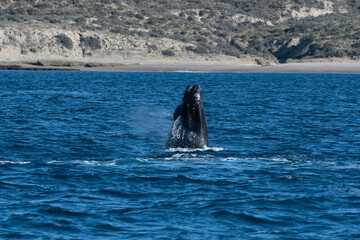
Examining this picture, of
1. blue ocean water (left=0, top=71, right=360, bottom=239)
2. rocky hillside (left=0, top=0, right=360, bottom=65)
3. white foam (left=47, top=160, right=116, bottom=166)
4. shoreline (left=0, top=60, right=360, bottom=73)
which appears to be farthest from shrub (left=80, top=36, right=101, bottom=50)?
white foam (left=47, top=160, right=116, bottom=166)

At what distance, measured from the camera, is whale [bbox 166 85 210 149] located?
17484 mm

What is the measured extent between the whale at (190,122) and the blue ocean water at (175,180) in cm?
43

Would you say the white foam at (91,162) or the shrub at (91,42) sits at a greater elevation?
the shrub at (91,42)

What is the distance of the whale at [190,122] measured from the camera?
57.4 ft

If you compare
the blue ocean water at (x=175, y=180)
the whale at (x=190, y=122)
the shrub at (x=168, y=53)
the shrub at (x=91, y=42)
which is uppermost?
the shrub at (x=91, y=42)

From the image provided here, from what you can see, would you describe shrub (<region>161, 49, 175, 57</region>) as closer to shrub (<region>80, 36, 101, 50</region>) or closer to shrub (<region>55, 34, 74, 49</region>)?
shrub (<region>80, 36, 101, 50</region>)

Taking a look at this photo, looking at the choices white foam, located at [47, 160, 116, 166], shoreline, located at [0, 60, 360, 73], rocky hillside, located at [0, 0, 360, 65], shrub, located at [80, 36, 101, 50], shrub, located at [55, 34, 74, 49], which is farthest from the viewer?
shrub, located at [80, 36, 101, 50]

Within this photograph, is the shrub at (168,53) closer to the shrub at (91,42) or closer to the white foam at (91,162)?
the shrub at (91,42)

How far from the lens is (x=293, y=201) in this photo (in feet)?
45.6

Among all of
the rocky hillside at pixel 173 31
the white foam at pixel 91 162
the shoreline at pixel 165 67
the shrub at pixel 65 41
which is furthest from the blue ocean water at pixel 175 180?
the rocky hillside at pixel 173 31

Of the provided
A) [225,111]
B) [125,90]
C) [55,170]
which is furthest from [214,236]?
[125,90]

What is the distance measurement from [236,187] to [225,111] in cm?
2113

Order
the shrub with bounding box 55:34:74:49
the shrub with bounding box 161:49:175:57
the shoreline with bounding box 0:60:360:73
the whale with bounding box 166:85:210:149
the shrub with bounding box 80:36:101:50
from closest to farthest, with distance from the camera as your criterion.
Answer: the whale with bounding box 166:85:210:149 → the shoreline with bounding box 0:60:360:73 → the shrub with bounding box 55:34:74:49 → the shrub with bounding box 161:49:175:57 → the shrub with bounding box 80:36:101:50

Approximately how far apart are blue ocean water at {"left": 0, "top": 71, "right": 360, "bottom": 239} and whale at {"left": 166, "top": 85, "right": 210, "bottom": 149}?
433mm
